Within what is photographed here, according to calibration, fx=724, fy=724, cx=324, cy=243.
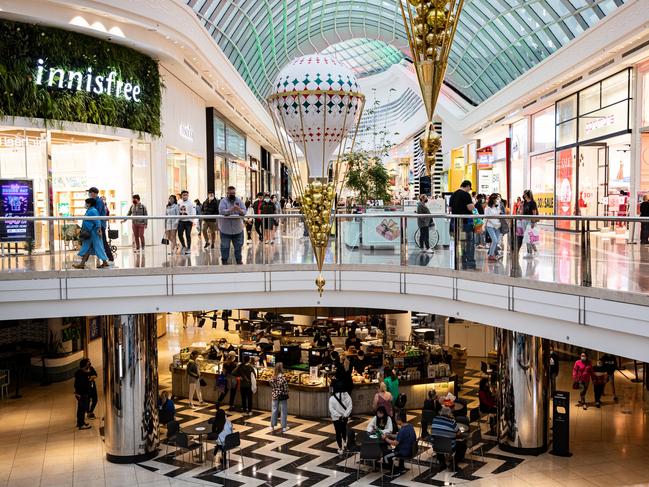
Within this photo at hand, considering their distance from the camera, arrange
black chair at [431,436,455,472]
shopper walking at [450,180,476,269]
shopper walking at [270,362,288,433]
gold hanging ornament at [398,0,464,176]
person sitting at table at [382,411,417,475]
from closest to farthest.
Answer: gold hanging ornament at [398,0,464,176] → shopper walking at [450,180,476,269] → black chair at [431,436,455,472] → person sitting at table at [382,411,417,475] → shopper walking at [270,362,288,433]

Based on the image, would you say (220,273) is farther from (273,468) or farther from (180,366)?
(180,366)

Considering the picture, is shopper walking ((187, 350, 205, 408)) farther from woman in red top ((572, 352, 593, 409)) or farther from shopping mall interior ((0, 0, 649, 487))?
woman in red top ((572, 352, 593, 409))

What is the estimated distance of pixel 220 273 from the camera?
1263 centimetres

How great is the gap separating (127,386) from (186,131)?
12110mm

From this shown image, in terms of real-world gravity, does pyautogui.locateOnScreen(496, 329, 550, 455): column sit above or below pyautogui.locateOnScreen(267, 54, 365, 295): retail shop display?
below

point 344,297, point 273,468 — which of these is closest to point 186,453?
point 273,468

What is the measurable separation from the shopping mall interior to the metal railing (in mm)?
42

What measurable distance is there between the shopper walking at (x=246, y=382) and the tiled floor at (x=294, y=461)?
30 centimetres

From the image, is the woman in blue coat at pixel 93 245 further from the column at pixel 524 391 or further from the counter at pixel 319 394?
the column at pixel 524 391

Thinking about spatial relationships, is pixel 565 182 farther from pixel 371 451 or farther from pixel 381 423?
pixel 371 451

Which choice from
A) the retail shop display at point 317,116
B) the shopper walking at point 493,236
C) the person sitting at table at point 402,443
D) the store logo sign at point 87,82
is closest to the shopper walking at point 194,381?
the person sitting at table at point 402,443

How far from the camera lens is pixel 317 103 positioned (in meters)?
Answer: 8.16

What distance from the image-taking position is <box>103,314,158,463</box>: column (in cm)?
1352

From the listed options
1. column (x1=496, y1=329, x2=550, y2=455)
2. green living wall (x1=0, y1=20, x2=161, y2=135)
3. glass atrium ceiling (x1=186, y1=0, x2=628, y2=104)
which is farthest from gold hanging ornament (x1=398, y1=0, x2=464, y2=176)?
glass atrium ceiling (x1=186, y1=0, x2=628, y2=104)
